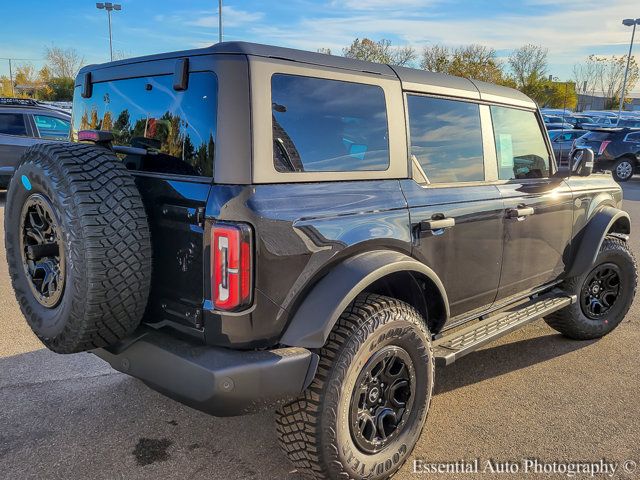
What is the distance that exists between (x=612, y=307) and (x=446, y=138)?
2431 mm

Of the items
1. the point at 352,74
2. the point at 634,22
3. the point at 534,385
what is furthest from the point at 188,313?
the point at 634,22

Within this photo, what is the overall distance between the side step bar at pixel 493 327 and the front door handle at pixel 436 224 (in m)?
0.69

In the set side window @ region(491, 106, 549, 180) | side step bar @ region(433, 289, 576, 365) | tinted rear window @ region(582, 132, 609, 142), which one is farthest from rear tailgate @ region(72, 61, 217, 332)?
tinted rear window @ region(582, 132, 609, 142)

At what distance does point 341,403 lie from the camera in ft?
7.73

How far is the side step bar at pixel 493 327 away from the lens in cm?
303

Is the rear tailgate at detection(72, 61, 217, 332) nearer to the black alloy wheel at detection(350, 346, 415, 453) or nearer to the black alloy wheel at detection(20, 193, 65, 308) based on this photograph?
the black alloy wheel at detection(20, 193, 65, 308)

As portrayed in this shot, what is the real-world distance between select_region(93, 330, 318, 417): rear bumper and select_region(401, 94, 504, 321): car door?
95cm

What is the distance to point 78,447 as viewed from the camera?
284 cm

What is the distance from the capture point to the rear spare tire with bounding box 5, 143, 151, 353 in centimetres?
215

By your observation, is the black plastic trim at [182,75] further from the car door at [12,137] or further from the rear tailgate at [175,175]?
the car door at [12,137]

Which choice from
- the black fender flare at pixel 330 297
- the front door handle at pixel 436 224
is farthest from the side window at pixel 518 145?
the black fender flare at pixel 330 297

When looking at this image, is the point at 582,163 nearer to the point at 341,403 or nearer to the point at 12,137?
the point at 341,403

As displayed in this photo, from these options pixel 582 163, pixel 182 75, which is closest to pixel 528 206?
pixel 582 163

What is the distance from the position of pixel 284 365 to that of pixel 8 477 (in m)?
1.51
